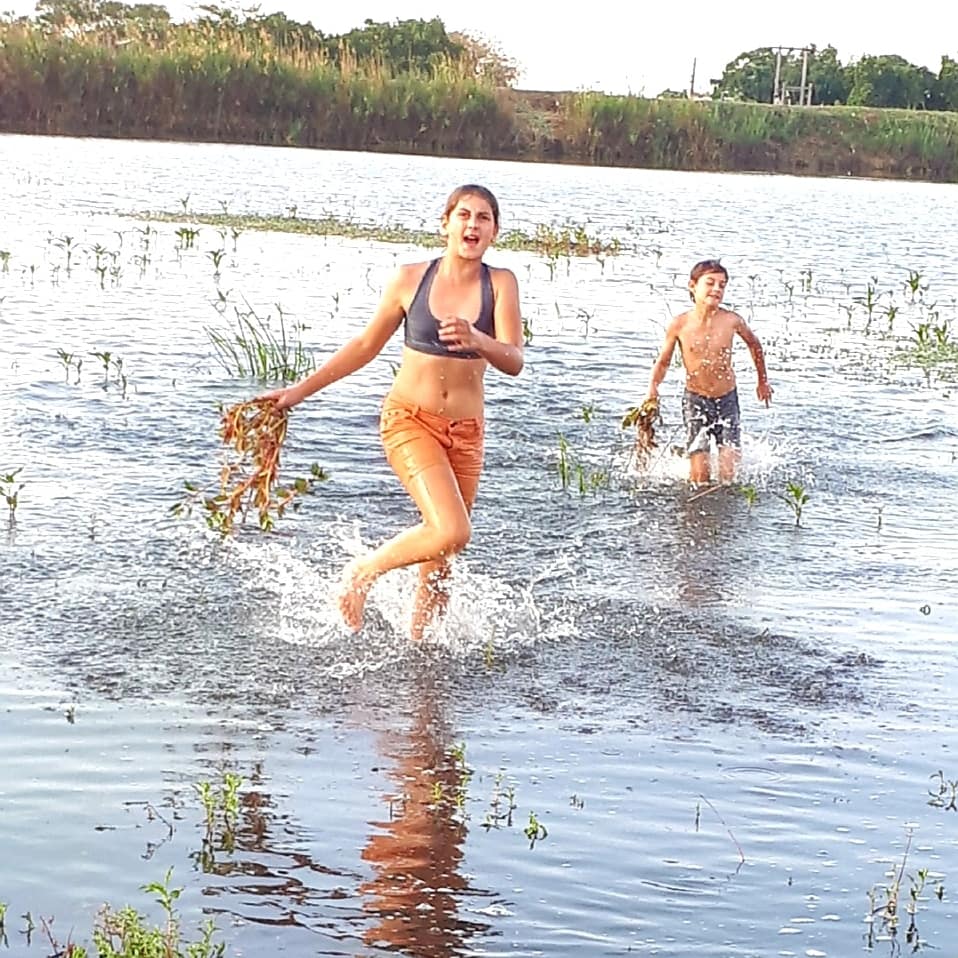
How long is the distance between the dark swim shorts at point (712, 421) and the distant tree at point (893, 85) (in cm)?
6084

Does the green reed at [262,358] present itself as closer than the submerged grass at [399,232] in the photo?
Yes

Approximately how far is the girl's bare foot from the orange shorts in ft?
1.57

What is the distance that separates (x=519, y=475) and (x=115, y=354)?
4431mm

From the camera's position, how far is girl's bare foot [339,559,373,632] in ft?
24.7

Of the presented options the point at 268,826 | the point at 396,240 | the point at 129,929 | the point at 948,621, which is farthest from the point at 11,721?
the point at 396,240

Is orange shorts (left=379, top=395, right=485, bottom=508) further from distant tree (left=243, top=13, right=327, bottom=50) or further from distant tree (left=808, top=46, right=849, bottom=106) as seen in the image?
distant tree (left=808, top=46, right=849, bottom=106)

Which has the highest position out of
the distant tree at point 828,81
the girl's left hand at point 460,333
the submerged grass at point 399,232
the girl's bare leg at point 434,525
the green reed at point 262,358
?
the distant tree at point 828,81

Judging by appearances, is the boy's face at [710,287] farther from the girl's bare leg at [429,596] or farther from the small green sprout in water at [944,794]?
the small green sprout in water at [944,794]

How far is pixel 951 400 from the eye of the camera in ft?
46.8

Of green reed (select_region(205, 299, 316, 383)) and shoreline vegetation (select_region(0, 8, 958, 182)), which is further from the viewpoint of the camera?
shoreline vegetation (select_region(0, 8, 958, 182))

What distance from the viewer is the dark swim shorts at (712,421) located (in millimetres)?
→ 11359

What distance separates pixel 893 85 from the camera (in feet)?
231

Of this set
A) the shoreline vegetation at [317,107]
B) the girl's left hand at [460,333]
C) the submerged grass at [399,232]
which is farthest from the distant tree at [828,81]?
the girl's left hand at [460,333]

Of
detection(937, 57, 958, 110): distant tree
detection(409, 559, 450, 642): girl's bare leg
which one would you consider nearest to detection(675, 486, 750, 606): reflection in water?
detection(409, 559, 450, 642): girl's bare leg
